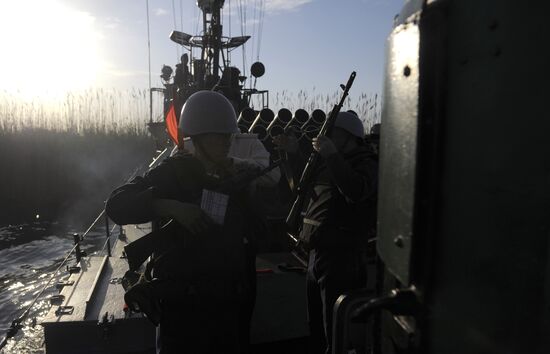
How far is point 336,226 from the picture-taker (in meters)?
3.40

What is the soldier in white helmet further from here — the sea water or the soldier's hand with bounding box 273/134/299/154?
the sea water

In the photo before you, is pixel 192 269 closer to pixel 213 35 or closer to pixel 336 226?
pixel 336 226

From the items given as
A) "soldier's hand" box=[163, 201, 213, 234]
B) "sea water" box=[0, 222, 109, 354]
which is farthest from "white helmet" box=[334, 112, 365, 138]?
"sea water" box=[0, 222, 109, 354]

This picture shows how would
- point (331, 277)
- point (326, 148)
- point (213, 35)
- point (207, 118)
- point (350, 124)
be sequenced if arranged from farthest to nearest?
point (213, 35) < point (350, 124) < point (331, 277) < point (326, 148) < point (207, 118)

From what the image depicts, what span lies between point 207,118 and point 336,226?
1.43 meters

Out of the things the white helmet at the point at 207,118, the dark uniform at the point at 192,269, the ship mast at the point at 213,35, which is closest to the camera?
the dark uniform at the point at 192,269

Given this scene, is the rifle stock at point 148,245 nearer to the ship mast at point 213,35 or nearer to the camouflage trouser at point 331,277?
the camouflage trouser at point 331,277

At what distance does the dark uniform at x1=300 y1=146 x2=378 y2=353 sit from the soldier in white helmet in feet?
3.06

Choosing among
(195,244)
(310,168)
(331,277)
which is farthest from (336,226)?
(195,244)

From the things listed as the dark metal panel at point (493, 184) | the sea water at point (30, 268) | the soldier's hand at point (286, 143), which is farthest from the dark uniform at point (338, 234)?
the sea water at point (30, 268)

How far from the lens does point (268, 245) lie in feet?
20.0

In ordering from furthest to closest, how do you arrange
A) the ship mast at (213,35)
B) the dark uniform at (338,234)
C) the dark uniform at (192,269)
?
the ship mast at (213,35), the dark uniform at (338,234), the dark uniform at (192,269)

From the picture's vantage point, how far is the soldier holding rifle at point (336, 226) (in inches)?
124

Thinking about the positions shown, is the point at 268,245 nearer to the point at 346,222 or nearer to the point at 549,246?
the point at 346,222
